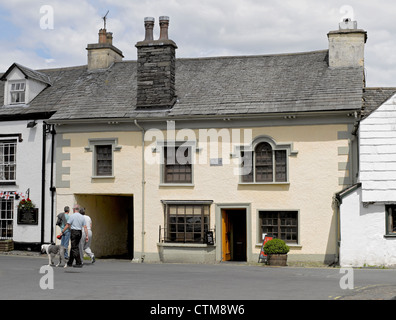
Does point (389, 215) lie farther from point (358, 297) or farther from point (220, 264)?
point (358, 297)

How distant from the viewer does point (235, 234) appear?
79.8 feet

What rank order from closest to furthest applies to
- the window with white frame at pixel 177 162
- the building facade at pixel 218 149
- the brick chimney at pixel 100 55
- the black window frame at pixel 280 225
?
the building facade at pixel 218 149 → the black window frame at pixel 280 225 → the window with white frame at pixel 177 162 → the brick chimney at pixel 100 55

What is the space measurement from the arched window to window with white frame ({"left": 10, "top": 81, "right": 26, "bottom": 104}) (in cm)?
1011

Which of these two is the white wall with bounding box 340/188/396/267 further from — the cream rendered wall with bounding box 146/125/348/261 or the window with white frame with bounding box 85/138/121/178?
the window with white frame with bounding box 85/138/121/178

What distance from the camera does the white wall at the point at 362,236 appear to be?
66.9ft

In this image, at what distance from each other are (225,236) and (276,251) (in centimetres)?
306

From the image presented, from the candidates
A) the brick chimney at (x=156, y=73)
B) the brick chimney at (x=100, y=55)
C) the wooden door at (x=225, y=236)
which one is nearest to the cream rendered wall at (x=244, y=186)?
the wooden door at (x=225, y=236)

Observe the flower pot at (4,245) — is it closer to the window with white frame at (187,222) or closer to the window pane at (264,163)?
the window with white frame at (187,222)

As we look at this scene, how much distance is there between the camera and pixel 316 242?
22.0 metres

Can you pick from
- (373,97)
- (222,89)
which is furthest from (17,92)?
(373,97)

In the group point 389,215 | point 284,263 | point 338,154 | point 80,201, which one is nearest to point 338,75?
point 338,154

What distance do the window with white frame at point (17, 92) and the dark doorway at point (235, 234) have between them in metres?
10.2

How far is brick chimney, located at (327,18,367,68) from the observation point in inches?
947

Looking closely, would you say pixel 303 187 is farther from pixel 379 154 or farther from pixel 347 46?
pixel 347 46
